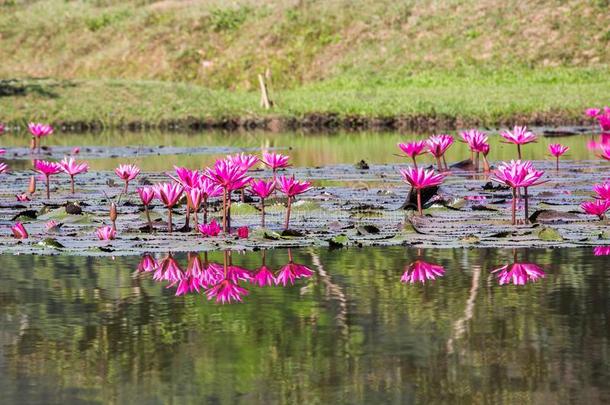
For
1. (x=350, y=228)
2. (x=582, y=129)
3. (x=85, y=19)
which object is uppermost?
(x=85, y=19)

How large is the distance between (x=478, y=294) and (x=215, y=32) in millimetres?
45681

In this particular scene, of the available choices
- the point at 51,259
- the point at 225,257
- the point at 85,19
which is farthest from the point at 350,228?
the point at 85,19

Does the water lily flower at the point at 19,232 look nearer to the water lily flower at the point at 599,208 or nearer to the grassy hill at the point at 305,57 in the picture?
the water lily flower at the point at 599,208

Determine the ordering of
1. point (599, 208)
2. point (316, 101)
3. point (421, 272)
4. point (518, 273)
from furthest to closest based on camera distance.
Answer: point (316, 101) < point (599, 208) < point (421, 272) < point (518, 273)

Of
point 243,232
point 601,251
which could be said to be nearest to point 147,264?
point 243,232

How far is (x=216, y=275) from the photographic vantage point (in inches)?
308

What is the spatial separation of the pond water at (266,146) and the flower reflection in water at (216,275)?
699 centimetres

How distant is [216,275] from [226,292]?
561mm

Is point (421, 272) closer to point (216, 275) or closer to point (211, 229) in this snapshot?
point (216, 275)

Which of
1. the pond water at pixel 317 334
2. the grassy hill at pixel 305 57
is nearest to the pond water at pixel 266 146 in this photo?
the grassy hill at pixel 305 57

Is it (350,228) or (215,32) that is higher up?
(215,32)

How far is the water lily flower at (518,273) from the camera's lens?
24.8 feet

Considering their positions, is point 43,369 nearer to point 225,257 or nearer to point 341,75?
point 225,257

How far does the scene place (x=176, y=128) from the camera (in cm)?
3150
